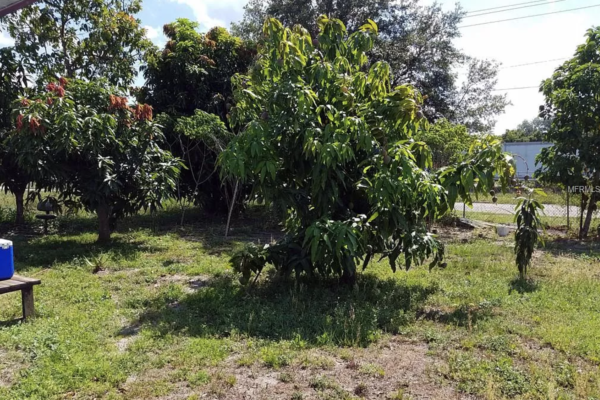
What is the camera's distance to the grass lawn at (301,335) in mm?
3062

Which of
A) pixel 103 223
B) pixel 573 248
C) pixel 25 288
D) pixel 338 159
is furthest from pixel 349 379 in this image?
pixel 573 248

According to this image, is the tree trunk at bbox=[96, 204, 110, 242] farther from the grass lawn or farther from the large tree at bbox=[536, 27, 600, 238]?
the large tree at bbox=[536, 27, 600, 238]

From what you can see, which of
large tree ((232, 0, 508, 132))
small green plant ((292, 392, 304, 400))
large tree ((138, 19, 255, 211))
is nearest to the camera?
small green plant ((292, 392, 304, 400))

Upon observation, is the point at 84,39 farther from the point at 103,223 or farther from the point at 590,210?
the point at 590,210

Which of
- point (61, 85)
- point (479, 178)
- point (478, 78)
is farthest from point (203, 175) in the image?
point (478, 78)

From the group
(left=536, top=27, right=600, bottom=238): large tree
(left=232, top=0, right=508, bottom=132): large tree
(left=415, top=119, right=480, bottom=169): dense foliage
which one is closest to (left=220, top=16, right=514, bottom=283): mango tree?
(left=415, top=119, right=480, bottom=169): dense foliage

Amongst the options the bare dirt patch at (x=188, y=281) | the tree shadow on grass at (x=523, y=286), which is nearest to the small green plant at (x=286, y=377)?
the bare dirt patch at (x=188, y=281)

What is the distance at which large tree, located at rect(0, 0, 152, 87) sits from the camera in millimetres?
10250

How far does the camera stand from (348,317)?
430 centimetres

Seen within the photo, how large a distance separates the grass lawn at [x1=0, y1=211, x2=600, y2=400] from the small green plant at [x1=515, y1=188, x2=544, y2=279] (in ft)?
1.17

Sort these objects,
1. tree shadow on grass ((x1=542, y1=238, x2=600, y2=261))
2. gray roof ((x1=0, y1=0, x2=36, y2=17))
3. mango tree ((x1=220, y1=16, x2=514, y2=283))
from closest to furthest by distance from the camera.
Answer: gray roof ((x1=0, y1=0, x2=36, y2=17)) < mango tree ((x1=220, y1=16, x2=514, y2=283)) < tree shadow on grass ((x1=542, y1=238, x2=600, y2=261))

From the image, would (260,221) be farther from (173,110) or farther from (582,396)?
(582,396)

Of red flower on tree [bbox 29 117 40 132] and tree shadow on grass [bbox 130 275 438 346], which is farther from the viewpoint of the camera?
red flower on tree [bbox 29 117 40 132]

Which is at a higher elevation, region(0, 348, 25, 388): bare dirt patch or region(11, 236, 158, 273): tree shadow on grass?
region(11, 236, 158, 273): tree shadow on grass
